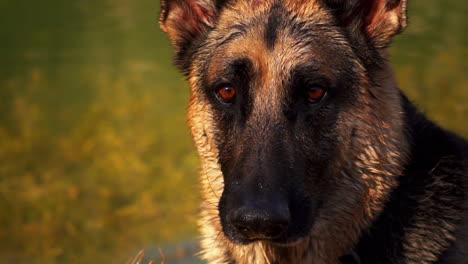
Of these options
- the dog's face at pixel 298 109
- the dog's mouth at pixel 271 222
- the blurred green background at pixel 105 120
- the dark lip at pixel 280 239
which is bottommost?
Answer: the blurred green background at pixel 105 120

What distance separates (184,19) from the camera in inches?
236

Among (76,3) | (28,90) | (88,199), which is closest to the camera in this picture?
(88,199)

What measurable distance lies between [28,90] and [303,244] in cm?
1140

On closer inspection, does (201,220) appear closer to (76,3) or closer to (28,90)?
(28,90)

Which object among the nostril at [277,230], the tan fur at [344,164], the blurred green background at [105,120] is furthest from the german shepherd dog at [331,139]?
the blurred green background at [105,120]

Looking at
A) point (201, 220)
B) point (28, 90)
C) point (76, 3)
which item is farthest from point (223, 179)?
point (76, 3)

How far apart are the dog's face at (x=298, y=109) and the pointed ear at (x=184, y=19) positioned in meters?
0.23

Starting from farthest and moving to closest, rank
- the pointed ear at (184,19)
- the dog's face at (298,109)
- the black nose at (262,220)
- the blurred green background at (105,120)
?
the blurred green background at (105,120)
the pointed ear at (184,19)
the dog's face at (298,109)
the black nose at (262,220)

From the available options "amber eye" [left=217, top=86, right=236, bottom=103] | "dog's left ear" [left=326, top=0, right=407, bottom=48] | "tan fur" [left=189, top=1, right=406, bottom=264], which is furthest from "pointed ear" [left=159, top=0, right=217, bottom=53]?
"dog's left ear" [left=326, top=0, right=407, bottom=48]

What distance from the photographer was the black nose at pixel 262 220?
4691 millimetres

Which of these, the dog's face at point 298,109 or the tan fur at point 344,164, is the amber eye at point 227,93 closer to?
the dog's face at point 298,109

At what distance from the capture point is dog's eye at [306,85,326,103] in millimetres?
5258

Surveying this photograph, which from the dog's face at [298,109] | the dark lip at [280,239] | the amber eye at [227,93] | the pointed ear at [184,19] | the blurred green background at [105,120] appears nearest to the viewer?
the dark lip at [280,239]

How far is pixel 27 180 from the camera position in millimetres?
13727
